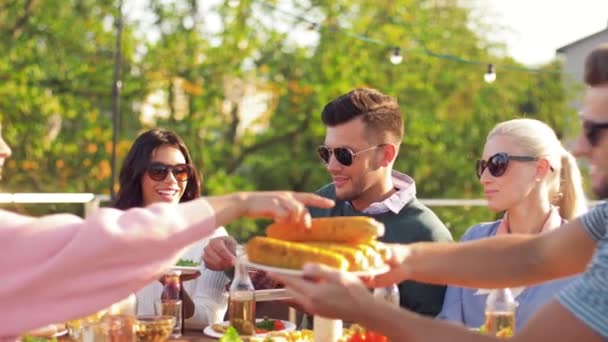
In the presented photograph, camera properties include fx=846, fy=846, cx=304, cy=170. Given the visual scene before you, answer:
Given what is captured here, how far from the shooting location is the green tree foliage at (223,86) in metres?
17.5

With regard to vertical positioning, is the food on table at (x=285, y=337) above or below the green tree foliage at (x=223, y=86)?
below

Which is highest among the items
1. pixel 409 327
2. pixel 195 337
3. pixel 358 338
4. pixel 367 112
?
pixel 367 112

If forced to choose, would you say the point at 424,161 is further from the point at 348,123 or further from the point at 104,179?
the point at 348,123

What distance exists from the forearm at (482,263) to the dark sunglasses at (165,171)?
6.79 feet

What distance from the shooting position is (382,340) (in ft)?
11.0

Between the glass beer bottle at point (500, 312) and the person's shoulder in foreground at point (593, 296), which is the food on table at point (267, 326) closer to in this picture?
the glass beer bottle at point (500, 312)

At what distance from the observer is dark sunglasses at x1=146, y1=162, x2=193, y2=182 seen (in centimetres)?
483

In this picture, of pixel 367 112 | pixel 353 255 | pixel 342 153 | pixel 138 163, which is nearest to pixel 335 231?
pixel 353 255

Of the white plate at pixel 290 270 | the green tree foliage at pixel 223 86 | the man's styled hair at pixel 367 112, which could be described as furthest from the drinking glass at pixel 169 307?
the green tree foliage at pixel 223 86

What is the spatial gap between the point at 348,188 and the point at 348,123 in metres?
0.37

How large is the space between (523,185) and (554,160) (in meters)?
0.23

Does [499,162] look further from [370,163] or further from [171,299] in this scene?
[171,299]

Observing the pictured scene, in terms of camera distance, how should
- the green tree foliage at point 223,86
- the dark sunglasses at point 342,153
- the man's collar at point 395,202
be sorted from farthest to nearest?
the green tree foliage at point 223,86 → the dark sunglasses at point 342,153 → the man's collar at point 395,202

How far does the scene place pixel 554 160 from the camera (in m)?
4.38
